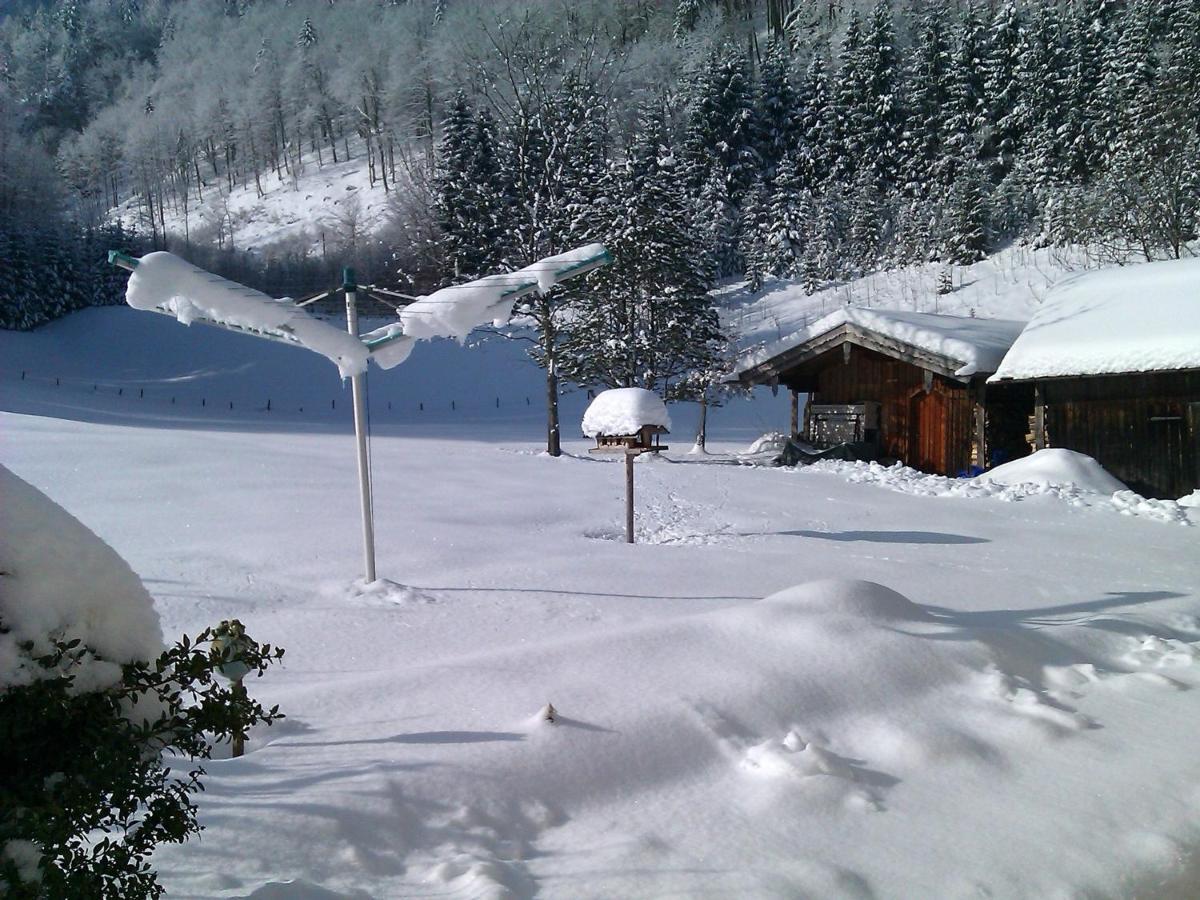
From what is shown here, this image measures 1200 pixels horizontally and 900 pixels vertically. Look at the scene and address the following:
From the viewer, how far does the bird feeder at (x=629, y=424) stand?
9742 mm

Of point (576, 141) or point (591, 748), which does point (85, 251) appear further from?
point (591, 748)

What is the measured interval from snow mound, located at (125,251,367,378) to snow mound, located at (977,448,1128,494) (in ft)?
40.2

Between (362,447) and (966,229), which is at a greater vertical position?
(966,229)

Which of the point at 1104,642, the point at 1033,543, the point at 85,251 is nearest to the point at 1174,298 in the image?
the point at 1033,543

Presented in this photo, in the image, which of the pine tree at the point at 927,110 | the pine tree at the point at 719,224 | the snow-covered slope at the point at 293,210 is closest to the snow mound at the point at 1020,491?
the pine tree at the point at 719,224

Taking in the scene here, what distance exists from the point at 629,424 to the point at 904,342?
10.1 meters

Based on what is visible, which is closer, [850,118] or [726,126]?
[850,118]

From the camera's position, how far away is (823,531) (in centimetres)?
1080

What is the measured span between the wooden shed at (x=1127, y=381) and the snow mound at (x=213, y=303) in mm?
13569

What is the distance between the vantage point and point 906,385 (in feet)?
62.3

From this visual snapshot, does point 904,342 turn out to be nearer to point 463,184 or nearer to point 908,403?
point 908,403

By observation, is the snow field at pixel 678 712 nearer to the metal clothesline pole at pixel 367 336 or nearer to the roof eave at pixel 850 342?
the metal clothesline pole at pixel 367 336

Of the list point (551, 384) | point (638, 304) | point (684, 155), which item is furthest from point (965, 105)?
point (551, 384)

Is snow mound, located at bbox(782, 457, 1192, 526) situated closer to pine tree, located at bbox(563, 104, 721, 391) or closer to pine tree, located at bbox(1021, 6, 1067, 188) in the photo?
pine tree, located at bbox(563, 104, 721, 391)
